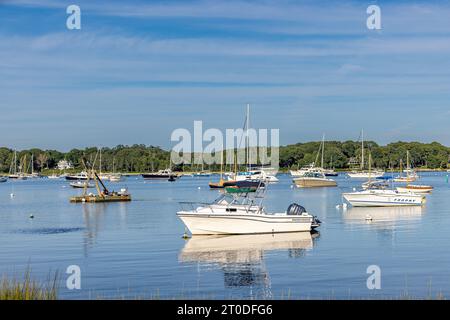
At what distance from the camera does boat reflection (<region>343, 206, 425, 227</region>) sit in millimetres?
60938

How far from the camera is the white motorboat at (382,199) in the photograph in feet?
249

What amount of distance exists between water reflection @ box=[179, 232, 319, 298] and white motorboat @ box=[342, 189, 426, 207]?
2842 centimetres

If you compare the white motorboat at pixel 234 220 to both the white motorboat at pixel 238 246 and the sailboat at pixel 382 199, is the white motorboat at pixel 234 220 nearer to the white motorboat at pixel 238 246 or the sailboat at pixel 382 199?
the white motorboat at pixel 238 246

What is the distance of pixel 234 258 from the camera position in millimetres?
37844

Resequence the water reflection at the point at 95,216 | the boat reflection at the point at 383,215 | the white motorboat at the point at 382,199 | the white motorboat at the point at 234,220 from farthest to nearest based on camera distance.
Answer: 1. the white motorboat at the point at 382,199
2. the boat reflection at the point at 383,215
3. the water reflection at the point at 95,216
4. the white motorboat at the point at 234,220

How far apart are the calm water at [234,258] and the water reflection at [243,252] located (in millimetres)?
52

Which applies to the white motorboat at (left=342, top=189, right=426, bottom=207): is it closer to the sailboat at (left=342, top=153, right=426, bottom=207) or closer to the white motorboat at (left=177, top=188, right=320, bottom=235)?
the sailboat at (left=342, top=153, right=426, bottom=207)

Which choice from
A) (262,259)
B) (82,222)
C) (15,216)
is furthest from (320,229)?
(15,216)

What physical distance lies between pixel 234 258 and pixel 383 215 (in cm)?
3235

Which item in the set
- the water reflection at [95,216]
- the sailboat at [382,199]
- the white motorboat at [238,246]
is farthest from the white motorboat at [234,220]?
the sailboat at [382,199]
